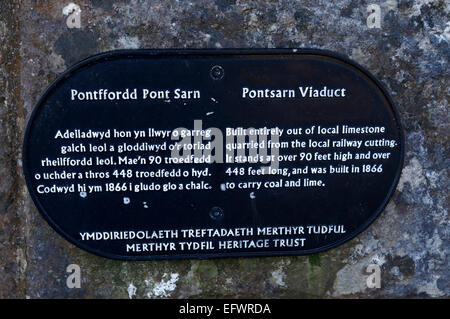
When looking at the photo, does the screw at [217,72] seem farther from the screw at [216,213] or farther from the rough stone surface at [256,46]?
the screw at [216,213]

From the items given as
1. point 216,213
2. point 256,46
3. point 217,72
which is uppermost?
point 256,46

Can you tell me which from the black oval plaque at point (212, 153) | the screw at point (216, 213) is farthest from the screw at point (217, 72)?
the screw at point (216, 213)

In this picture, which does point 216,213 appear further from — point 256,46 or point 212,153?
point 256,46

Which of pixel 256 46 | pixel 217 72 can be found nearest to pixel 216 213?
pixel 217 72

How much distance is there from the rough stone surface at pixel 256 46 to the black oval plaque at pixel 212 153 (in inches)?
3.2

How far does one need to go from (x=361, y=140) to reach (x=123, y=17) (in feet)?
3.26

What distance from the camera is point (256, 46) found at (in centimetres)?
181

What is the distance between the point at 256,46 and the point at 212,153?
0.43 m

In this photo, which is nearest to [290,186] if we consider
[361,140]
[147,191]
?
[361,140]

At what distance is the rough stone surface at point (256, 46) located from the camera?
5.82 ft

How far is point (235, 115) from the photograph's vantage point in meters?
1.79

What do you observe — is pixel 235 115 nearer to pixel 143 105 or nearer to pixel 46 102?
pixel 143 105

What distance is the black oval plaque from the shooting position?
1751 mm

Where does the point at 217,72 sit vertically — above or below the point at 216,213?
above
